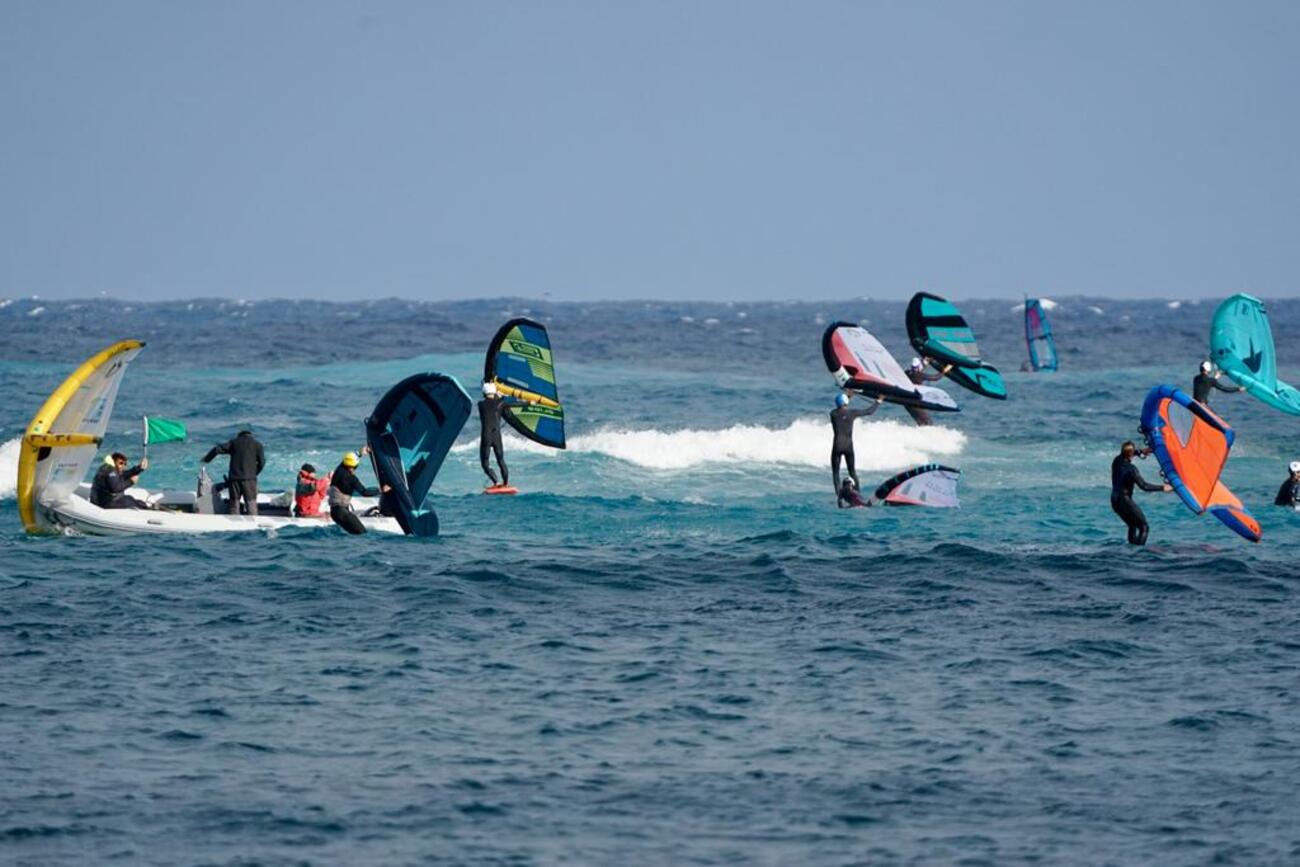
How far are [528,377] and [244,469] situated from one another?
784 cm

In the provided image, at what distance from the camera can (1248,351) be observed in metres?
30.0

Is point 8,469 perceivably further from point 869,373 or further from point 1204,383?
point 1204,383

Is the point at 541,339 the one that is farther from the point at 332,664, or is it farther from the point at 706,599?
the point at 332,664

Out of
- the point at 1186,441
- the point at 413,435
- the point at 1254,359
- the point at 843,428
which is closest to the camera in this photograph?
the point at 1186,441

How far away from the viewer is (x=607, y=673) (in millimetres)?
16141

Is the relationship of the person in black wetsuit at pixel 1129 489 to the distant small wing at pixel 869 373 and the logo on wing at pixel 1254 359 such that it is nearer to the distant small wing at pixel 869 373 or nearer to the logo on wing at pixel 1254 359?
the distant small wing at pixel 869 373

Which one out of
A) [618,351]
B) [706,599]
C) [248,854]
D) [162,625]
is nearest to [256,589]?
[162,625]

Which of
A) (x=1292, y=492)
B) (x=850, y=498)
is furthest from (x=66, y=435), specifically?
(x=1292, y=492)

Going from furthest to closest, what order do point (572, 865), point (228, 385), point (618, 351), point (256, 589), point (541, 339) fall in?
point (618, 351)
point (228, 385)
point (541, 339)
point (256, 589)
point (572, 865)

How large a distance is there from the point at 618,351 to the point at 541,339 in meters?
51.2

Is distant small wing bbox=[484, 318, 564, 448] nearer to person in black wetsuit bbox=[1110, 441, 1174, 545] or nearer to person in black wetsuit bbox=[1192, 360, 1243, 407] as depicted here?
person in black wetsuit bbox=[1192, 360, 1243, 407]

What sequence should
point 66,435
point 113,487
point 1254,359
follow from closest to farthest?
point 66,435, point 113,487, point 1254,359

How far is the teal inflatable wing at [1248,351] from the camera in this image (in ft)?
95.7

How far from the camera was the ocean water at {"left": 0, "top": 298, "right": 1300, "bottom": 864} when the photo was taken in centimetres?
1204
